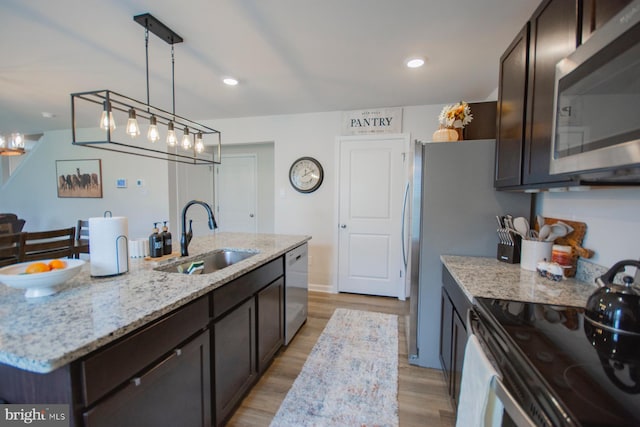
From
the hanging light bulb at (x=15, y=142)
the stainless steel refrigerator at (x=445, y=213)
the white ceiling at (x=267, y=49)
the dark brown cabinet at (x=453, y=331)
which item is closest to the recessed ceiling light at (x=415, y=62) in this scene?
the white ceiling at (x=267, y=49)

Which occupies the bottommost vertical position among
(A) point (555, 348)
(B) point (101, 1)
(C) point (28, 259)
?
(C) point (28, 259)

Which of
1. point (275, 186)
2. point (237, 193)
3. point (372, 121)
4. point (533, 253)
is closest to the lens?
point (533, 253)

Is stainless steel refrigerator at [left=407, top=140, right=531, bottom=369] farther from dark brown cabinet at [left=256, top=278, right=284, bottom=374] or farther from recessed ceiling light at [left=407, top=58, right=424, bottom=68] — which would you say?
dark brown cabinet at [left=256, top=278, right=284, bottom=374]

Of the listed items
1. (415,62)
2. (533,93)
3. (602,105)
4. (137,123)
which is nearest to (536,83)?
(533,93)

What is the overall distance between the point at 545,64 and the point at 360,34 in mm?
1123

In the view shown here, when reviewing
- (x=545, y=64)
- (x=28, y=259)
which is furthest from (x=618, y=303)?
(x=28, y=259)

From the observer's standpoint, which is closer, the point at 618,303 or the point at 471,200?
the point at 618,303

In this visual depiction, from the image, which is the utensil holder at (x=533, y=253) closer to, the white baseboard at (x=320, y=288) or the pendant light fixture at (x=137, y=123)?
the pendant light fixture at (x=137, y=123)

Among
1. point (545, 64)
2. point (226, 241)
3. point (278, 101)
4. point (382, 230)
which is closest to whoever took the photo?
point (545, 64)

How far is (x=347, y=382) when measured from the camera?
1.95 m

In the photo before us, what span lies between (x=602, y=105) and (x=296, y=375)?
2182 mm

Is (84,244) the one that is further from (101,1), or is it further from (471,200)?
(471,200)

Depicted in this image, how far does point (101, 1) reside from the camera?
1597 mm

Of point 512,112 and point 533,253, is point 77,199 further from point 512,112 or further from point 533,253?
point 533,253
